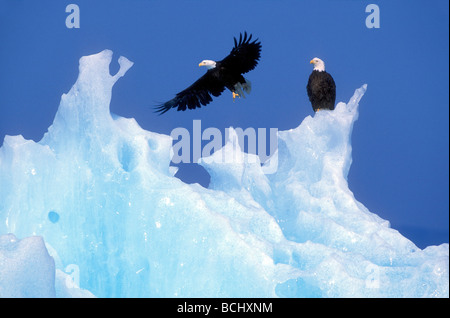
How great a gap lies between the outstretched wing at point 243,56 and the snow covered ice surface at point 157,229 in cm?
109

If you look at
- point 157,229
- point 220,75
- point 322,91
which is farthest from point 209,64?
point 157,229

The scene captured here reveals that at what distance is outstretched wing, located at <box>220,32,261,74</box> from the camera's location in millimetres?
5254

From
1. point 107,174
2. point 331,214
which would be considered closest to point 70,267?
point 107,174

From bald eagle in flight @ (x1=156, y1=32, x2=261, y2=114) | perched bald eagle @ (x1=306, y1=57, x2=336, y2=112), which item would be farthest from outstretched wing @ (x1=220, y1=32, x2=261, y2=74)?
perched bald eagle @ (x1=306, y1=57, x2=336, y2=112)

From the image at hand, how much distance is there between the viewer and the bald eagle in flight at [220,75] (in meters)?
5.26

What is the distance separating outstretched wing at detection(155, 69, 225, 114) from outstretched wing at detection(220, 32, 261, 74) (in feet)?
0.52

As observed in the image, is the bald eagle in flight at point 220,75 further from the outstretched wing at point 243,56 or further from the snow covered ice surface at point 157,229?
the snow covered ice surface at point 157,229

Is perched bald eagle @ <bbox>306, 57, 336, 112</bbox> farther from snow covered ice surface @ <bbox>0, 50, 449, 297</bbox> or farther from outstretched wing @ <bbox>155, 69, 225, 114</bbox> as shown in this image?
snow covered ice surface @ <bbox>0, 50, 449, 297</bbox>

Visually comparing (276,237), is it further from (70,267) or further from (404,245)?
(70,267)

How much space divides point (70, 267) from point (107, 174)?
602 mm

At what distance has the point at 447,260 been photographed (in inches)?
140

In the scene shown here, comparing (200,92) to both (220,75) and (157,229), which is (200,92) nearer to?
(220,75)

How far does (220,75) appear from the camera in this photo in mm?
5387
